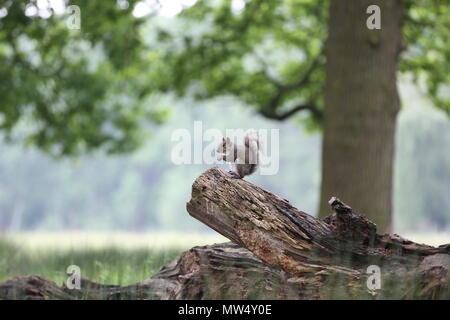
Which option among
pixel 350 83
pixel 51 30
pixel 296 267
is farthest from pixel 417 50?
pixel 296 267

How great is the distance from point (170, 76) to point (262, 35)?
2.34m

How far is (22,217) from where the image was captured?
167 feet

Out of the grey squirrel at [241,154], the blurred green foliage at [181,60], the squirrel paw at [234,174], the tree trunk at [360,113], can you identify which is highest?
the blurred green foliage at [181,60]

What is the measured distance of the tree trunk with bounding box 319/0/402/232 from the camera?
30.5 feet

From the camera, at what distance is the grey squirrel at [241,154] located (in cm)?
496

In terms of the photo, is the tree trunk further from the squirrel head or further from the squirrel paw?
the squirrel head

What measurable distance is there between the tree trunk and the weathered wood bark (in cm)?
439

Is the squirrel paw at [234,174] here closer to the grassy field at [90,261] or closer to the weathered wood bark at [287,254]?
the weathered wood bark at [287,254]

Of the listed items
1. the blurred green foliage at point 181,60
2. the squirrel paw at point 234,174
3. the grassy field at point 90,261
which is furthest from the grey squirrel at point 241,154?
the blurred green foliage at point 181,60

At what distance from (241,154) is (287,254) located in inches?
33.8

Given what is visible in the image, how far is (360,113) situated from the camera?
9391 millimetres

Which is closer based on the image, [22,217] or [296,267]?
[296,267]

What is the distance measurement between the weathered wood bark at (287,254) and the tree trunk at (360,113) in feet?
14.4

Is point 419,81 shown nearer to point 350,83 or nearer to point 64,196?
point 350,83
